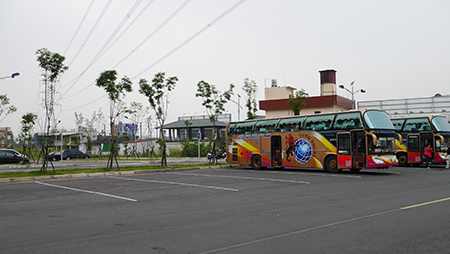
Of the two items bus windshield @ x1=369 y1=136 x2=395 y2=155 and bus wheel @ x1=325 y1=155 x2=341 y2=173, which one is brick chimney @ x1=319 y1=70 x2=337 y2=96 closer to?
bus wheel @ x1=325 y1=155 x2=341 y2=173

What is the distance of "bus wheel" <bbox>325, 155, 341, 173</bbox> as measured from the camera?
21172mm

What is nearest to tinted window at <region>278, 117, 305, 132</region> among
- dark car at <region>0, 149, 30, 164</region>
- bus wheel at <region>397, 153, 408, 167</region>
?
bus wheel at <region>397, 153, 408, 167</region>

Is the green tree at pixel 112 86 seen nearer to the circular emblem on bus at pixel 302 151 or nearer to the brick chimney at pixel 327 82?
the circular emblem on bus at pixel 302 151

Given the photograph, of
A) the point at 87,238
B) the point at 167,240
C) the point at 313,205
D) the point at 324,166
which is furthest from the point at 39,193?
the point at 324,166

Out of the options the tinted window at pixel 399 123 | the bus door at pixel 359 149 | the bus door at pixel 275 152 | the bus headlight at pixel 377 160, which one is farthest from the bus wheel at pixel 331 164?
the tinted window at pixel 399 123

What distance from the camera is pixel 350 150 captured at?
2036cm

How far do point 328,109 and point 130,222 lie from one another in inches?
1536

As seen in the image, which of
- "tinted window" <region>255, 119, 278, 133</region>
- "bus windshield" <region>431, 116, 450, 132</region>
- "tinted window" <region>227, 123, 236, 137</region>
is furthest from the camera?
"tinted window" <region>227, 123, 236, 137</region>

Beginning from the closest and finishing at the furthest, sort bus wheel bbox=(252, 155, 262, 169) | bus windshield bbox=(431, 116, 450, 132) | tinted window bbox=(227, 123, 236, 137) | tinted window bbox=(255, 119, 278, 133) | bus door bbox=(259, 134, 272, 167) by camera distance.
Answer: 1. tinted window bbox=(255, 119, 278, 133)
2. bus door bbox=(259, 134, 272, 167)
3. bus windshield bbox=(431, 116, 450, 132)
4. bus wheel bbox=(252, 155, 262, 169)
5. tinted window bbox=(227, 123, 236, 137)

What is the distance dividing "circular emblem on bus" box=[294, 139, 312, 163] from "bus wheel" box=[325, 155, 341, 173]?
1.27 m

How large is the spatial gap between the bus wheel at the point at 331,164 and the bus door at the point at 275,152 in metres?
3.91

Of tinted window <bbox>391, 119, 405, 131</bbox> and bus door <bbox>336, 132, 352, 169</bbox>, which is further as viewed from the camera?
tinted window <bbox>391, 119, 405, 131</bbox>

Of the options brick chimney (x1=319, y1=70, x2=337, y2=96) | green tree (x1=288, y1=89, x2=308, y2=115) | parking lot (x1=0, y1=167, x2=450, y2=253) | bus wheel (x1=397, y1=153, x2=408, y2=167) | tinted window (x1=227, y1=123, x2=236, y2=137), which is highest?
brick chimney (x1=319, y1=70, x2=337, y2=96)

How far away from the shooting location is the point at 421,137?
84.8 feet
